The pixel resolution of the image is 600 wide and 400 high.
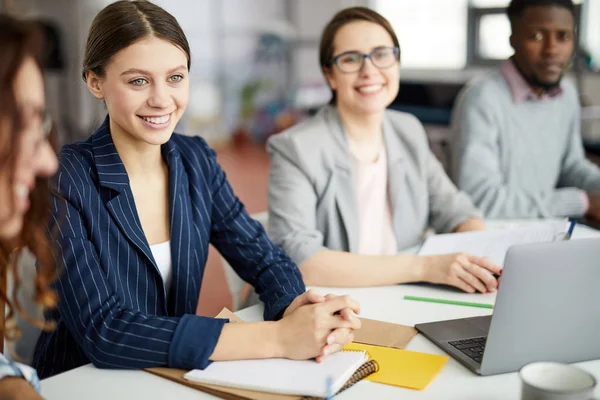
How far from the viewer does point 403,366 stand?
1113 mm

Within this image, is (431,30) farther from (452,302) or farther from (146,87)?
(146,87)

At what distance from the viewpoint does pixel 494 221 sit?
7.06ft

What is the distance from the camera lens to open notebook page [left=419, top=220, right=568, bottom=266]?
1.68m

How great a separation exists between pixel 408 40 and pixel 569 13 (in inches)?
180

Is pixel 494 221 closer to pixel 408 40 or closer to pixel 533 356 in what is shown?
pixel 533 356

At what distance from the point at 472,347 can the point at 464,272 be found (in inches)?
13.9

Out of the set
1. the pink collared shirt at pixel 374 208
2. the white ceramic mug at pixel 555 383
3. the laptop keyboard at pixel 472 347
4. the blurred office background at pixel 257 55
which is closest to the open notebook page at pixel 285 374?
the laptop keyboard at pixel 472 347

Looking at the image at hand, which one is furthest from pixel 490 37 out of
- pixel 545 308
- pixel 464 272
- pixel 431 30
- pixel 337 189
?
pixel 545 308

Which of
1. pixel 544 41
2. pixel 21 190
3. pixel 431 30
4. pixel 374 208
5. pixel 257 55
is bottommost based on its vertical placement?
pixel 374 208

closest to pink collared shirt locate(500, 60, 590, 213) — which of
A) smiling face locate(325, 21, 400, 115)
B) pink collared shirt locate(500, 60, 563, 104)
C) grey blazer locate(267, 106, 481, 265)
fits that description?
pink collared shirt locate(500, 60, 563, 104)

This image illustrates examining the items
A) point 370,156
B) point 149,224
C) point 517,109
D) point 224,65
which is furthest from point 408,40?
point 149,224

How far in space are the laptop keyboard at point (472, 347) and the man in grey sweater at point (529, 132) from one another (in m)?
1.07

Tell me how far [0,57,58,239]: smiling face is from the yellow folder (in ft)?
1.91

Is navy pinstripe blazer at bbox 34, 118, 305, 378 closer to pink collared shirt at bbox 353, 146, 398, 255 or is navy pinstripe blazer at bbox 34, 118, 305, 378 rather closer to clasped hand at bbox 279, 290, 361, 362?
clasped hand at bbox 279, 290, 361, 362
